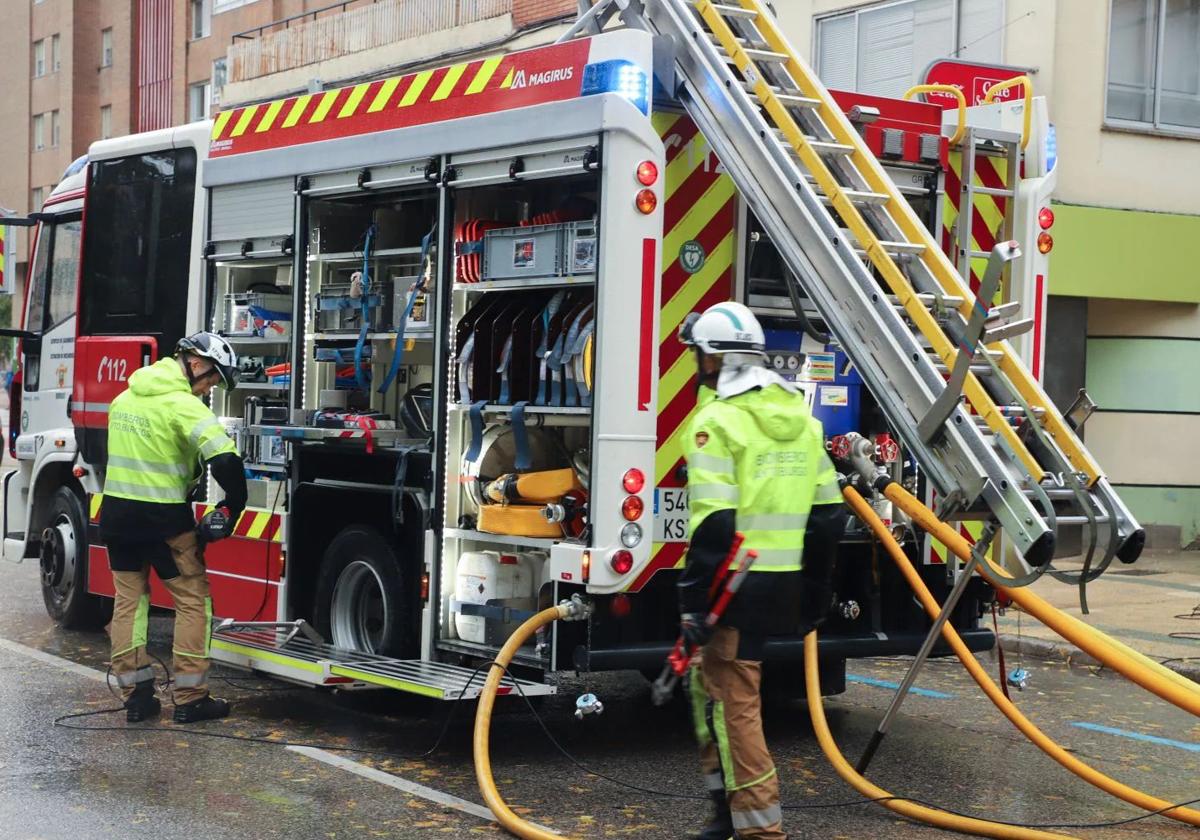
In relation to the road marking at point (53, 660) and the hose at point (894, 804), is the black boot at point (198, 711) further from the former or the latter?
the hose at point (894, 804)

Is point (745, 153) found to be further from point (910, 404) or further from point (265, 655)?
point (265, 655)

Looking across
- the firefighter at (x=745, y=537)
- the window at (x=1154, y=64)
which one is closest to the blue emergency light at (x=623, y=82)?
the firefighter at (x=745, y=537)

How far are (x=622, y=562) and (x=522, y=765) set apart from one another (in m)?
1.12

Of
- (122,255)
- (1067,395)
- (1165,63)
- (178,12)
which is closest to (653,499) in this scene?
(122,255)

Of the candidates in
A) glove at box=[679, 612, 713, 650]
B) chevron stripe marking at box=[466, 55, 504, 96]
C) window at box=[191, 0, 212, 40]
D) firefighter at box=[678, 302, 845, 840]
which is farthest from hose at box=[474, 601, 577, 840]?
window at box=[191, 0, 212, 40]

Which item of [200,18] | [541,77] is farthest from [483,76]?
[200,18]

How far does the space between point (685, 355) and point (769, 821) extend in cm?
233

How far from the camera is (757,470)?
18.9ft

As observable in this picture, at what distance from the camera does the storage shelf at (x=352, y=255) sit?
8367mm

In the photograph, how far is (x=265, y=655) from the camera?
823 cm

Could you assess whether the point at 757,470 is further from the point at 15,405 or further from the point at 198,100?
the point at 198,100

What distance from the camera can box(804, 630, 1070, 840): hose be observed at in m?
6.24

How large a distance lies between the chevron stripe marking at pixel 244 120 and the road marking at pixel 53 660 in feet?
9.83

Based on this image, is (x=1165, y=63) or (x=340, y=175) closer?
(x=340, y=175)
